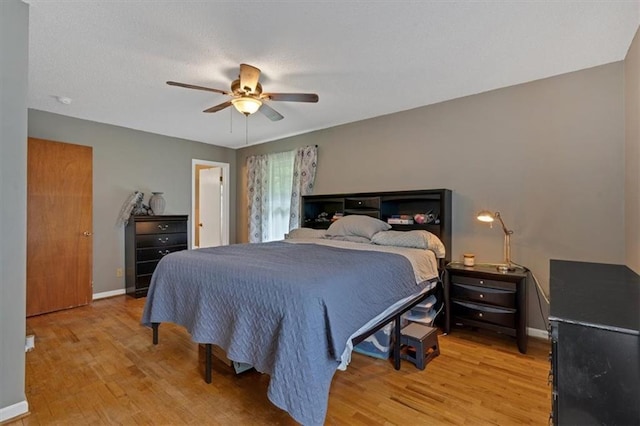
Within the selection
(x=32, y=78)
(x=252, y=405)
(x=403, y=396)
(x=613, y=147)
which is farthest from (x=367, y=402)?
(x=32, y=78)

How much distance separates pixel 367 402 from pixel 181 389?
4.06ft

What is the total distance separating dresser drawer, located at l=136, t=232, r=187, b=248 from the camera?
13.9ft

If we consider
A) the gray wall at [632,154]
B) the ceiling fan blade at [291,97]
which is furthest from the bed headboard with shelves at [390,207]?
the ceiling fan blade at [291,97]

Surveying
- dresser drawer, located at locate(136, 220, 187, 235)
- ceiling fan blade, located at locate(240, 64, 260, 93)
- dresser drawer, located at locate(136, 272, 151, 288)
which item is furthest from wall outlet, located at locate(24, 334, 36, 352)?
ceiling fan blade, located at locate(240, 64, 260, 93)

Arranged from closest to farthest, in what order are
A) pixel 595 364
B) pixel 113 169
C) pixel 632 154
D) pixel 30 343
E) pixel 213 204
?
pixel 595 364, pixel 632 154, pixel 30 343, pixel 113 169, pixel 213 204

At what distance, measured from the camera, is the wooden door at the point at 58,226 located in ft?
10.8

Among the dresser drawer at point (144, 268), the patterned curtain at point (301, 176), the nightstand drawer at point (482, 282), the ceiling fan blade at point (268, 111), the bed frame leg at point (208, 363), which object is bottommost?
the bed frame leg at point (208, 363)

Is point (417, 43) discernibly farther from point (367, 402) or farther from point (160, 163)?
point (160, 163)

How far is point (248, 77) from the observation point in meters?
2.48

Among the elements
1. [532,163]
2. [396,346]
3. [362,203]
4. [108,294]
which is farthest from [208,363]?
[532,163]

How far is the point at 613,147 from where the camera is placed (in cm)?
249

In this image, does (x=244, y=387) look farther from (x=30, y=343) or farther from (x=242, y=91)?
(x=242, y=91)

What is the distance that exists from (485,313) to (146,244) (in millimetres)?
4326

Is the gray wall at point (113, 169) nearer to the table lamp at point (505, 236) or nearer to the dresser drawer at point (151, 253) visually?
the dresser drawer at point (151, 253)
